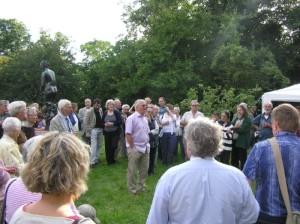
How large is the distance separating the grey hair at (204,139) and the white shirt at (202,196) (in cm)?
6

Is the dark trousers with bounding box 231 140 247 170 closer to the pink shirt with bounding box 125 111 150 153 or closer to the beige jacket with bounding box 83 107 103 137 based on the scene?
the pink shirt with bounding box 125 111 150 153

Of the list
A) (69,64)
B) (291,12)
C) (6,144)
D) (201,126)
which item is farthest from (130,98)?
(201,126)

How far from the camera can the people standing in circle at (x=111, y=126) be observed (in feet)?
35.2

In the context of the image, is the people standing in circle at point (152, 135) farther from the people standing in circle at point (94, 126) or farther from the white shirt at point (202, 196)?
the white shirt at point (202, 196)

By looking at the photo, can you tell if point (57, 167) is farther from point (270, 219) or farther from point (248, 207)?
point (270, 219)

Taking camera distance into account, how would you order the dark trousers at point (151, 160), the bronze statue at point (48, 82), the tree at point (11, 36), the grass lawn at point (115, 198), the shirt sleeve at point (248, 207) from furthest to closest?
the tree at point (11, 36)
the bronze statue at point (48, 82)
the dark trousers at point (151, 160)
the grass lawn at point (115, 198)
the shirt sleeve at point (248, 207)

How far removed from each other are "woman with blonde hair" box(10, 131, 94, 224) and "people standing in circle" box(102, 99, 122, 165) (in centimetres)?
865

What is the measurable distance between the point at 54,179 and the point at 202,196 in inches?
43.9

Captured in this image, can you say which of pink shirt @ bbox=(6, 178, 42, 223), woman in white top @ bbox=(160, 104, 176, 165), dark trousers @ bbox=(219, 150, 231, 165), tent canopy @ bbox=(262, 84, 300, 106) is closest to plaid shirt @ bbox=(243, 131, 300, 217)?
A: pink shirt @ bbox=(6, 178, 42, 223)

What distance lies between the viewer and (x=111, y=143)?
11.1 meters

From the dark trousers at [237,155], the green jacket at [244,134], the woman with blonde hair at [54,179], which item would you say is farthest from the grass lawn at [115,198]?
the woman with blonde hair at [54,179]

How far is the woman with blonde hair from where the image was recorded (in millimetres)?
1933

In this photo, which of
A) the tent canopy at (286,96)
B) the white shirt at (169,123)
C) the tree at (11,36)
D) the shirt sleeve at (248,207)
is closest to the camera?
the shirt sleeve at (248,207)

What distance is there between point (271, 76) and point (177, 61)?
6.18 m
